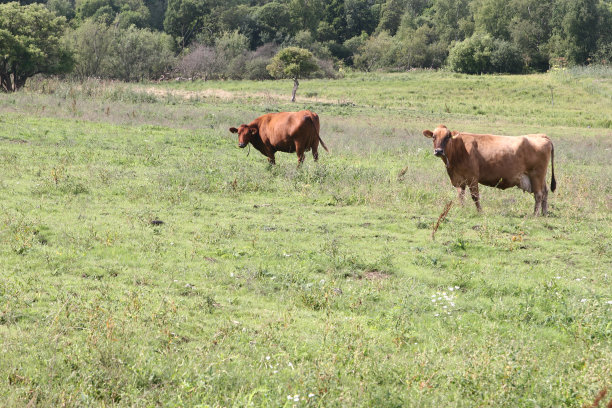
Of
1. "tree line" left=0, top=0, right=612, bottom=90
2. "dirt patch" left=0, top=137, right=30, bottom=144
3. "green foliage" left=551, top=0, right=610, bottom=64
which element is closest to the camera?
"dirt patch" left=0, top=137, right=30, bottom=144

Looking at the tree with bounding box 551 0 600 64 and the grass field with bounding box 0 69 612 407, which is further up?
the tree with bounding box 551 0 600 64

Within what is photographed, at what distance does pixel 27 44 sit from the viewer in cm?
3509

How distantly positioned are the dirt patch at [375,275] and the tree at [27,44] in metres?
31.9

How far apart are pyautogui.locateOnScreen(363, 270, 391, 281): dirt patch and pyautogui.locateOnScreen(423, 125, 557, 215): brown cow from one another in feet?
15.0

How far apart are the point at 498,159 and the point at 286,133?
6398 millimetres

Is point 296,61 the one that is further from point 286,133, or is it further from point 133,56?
point 286,133

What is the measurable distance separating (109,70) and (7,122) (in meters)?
41.7

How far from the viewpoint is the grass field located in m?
4.89

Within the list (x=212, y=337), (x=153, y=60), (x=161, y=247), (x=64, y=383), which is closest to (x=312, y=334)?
(x=212, y=337)

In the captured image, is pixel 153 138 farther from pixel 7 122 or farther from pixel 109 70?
pixel 109 70

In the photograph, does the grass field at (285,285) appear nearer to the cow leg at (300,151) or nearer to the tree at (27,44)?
the cow leg at (300,151)

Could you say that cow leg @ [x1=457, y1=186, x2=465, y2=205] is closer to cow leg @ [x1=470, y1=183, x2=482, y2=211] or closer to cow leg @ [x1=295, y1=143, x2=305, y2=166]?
Result: cow leg @ [x1=470, y1=183, x2=482, y2=211]

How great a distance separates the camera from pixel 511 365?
503 cm

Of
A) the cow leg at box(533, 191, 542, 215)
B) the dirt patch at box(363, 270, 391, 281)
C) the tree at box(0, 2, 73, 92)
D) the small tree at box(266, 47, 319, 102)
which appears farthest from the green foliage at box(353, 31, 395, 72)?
the dirt patch at box(363, 270, 391, 281)
